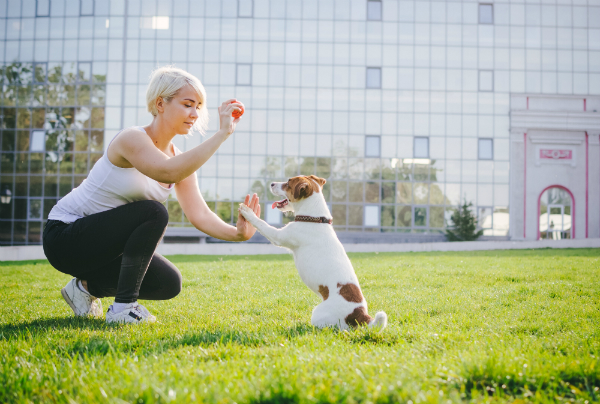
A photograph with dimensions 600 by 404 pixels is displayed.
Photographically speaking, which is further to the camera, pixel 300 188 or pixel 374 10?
pixel 374 10

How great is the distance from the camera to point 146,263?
344 centimetres

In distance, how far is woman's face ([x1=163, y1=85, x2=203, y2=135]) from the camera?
3.35 metres

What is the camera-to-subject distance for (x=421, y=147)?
91.0ft

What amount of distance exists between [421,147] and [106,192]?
86.3 ft

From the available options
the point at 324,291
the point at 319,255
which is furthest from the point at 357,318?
the point at 319,255

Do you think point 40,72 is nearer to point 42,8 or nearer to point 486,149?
point 42,8

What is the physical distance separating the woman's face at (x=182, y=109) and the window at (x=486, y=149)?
90.1 ft

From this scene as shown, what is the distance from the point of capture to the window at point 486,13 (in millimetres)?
28438

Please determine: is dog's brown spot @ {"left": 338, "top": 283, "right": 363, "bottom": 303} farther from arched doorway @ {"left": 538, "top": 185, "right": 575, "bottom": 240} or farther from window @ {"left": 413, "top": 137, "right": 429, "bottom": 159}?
arched doorway @ {"left": 538, "top": 185, "right": 575, "bottom": 240}

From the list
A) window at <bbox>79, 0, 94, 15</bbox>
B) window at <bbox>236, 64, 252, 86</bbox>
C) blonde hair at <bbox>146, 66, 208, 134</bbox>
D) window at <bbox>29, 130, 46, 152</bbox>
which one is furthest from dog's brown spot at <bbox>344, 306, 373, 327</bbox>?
window at <bbox>79, 0, 94, 15</bbox>

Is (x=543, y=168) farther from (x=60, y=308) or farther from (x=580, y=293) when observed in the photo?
(x=60, y=308)

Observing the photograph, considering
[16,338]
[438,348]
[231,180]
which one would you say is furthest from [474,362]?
[231,180]

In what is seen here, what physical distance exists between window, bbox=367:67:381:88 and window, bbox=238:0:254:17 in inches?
346

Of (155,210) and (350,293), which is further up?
(155,210)
